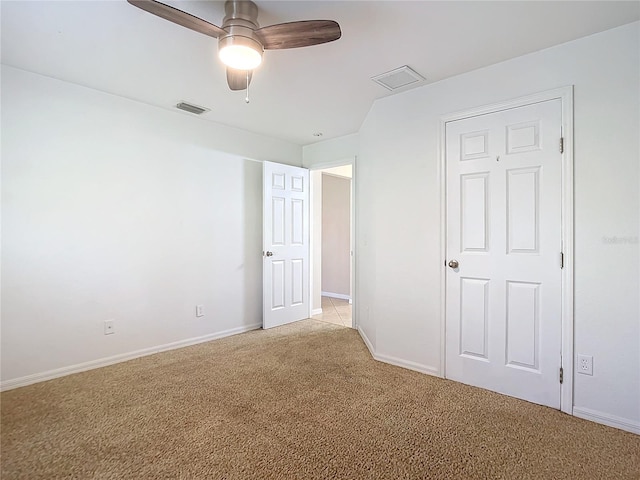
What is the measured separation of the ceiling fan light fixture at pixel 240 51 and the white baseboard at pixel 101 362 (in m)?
2.73

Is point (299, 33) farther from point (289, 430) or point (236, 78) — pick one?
point (289, 430)

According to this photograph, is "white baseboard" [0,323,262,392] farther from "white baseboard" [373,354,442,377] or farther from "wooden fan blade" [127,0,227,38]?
"wooden fan blade" [127,0,227,38]

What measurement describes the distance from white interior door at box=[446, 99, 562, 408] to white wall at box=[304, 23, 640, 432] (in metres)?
0.12

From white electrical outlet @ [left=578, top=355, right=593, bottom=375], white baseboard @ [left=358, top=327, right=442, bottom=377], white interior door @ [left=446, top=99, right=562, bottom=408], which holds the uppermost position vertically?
white interior door @ [left=446, top=99, right=562, bottom=408]

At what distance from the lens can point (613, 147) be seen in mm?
2068

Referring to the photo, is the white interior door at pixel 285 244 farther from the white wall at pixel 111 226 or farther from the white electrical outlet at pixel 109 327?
the white electrical outlet at pixel 109 327

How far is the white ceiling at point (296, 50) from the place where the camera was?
1894mm

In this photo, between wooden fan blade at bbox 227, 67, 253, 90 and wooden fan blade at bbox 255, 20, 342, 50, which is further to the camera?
wooden fan blade at bbox 227, 67, 253, 90

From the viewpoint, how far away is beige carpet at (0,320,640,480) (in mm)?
1682

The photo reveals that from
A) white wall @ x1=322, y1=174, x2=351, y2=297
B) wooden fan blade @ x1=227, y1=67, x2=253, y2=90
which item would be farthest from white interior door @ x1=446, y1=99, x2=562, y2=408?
white wall @ x1=322, y1=174, x2=351, y2=297

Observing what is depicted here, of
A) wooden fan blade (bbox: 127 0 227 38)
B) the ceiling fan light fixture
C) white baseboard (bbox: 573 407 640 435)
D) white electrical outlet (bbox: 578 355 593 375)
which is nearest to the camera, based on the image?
wooden fan blade (bbox: 127 0 227 38)

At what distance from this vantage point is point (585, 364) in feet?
7.07

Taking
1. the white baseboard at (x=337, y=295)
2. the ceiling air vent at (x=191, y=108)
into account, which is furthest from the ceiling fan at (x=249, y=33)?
the white baseboard at (x=337, y=295)

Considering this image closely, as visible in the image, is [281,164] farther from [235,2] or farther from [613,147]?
[613,147]
